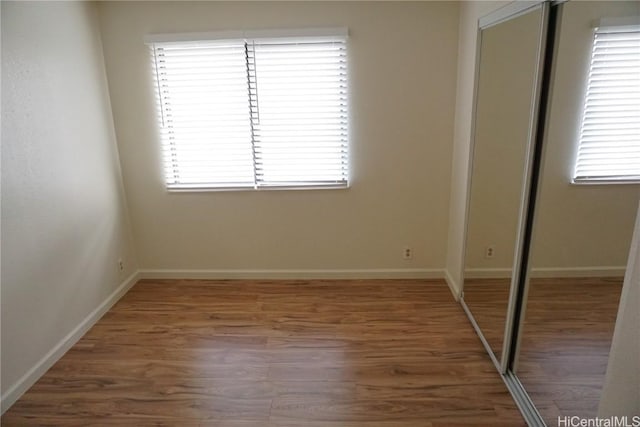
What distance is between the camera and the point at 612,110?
1.51 metres

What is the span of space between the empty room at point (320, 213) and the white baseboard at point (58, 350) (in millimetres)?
14

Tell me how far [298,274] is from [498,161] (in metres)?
1.99

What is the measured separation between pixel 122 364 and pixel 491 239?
2.57 meters

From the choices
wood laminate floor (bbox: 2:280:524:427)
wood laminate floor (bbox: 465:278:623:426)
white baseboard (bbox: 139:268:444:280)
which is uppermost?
wood laminate floor (bbox: 465:278:623:426)

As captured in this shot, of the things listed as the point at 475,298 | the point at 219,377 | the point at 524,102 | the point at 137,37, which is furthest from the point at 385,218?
the point at 137,37

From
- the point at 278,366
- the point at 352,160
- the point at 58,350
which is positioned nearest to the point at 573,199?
the point at 352,160

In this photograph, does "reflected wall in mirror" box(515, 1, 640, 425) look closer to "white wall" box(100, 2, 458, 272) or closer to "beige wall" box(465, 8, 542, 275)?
"beige wall" box(465, 8, 542, 275)

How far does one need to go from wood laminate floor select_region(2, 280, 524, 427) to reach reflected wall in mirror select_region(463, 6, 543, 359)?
36cm

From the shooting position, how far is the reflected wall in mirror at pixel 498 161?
202 centimetres

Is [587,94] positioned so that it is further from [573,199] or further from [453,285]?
[453,285]

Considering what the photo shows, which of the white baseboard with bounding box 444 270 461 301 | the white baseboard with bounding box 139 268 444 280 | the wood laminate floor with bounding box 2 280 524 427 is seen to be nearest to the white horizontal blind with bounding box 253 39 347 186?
the white baseboard with bounding box 139 268 444 280

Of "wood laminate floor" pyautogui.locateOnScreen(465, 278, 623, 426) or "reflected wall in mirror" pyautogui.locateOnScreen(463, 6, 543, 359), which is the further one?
"reflected wall in mirror" pyautogui.locateOnScreen(463, 6, 543, 359)

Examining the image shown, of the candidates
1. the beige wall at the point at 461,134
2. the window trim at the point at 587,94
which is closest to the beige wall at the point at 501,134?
the beige wall at the point at 461,134

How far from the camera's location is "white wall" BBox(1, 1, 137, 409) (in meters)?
2.19
